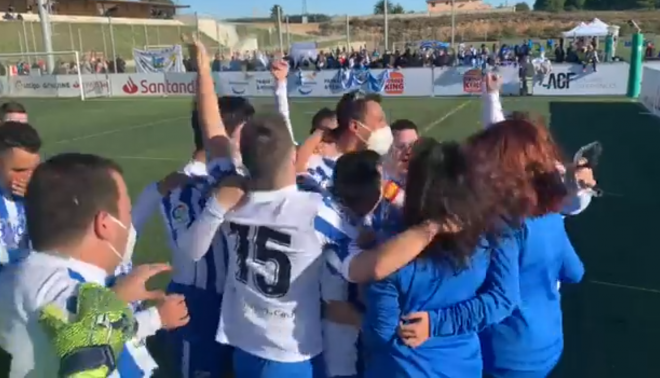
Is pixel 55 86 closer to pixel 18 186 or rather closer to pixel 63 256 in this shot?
pixel 18 186

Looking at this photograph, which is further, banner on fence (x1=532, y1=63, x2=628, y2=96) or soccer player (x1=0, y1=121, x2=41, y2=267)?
banner on fence (x1=532, y1=63, x2=628, y2=96)

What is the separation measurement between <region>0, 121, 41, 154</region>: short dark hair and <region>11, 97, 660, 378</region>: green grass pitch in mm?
1615

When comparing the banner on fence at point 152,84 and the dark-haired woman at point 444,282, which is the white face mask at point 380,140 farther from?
the banner on fence at point 152,84

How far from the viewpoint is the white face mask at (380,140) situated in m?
3.60

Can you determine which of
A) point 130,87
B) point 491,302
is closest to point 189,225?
point 491,302

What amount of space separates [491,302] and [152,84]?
31.2 metres

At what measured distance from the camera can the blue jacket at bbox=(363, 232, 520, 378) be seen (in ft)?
7.64

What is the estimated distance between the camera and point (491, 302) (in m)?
2.44

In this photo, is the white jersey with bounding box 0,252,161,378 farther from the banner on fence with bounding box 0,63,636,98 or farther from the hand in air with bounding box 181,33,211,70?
the banner on fence with bounding box 0,63,636,98

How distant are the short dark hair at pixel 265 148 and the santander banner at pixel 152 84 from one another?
28960 millimetres

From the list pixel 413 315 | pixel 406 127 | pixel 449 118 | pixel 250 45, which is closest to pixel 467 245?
pixel 413 315

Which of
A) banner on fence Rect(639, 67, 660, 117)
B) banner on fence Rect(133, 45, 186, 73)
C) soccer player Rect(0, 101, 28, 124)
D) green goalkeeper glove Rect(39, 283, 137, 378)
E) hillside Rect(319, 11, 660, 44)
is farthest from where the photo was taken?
hillside Rect(319, 11, 660, 44)

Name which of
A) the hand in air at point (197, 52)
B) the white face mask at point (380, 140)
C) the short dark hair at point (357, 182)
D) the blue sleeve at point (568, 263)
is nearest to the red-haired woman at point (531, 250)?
the blue sleeve at point (568, 263)

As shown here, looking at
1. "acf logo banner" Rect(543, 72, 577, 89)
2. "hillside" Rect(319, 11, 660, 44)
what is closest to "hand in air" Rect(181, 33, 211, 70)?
"acf logo banner" Rect(543, 72, 577, 89)
